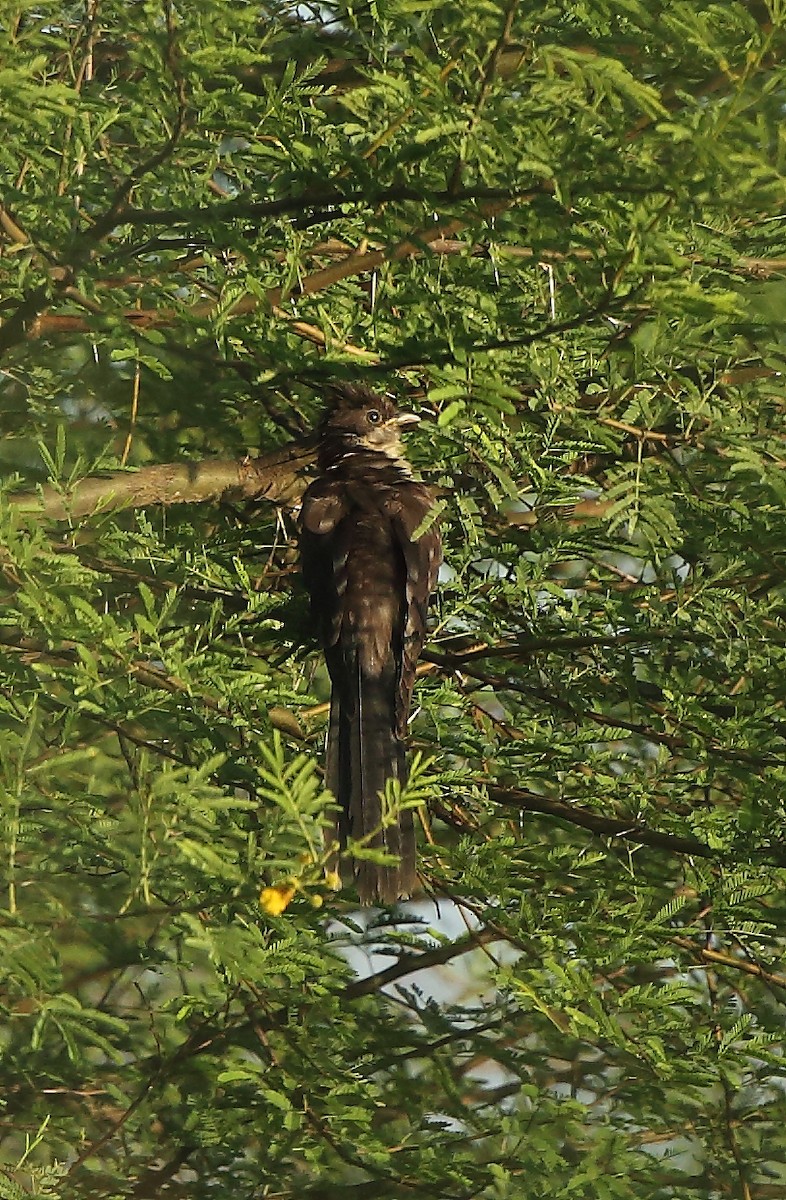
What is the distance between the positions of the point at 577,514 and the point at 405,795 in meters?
2.42

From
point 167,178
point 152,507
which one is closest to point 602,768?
point 152,507

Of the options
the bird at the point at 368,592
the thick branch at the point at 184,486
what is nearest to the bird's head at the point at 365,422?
the bird at the point at 368,592

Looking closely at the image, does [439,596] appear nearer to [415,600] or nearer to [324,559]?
[415,600]

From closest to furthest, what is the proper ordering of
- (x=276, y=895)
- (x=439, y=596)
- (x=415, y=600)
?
(x=276, y=895) < (x=415, y=600) < (x=439, y=596)

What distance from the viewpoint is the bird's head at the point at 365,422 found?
5789mm

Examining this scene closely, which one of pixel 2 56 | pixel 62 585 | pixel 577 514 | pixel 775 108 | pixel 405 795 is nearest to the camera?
pixel 405 795

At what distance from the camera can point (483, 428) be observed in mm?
4867

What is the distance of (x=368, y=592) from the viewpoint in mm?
5695

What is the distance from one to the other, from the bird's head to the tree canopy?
0.53ft

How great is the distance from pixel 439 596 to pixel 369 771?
82 centimetres

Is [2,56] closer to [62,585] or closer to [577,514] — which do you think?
[62,585]

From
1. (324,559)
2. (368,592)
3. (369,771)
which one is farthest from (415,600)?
(369,771)

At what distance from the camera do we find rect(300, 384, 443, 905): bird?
16.5 ft

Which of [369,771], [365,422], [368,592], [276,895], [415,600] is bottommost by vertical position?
[276,895]
